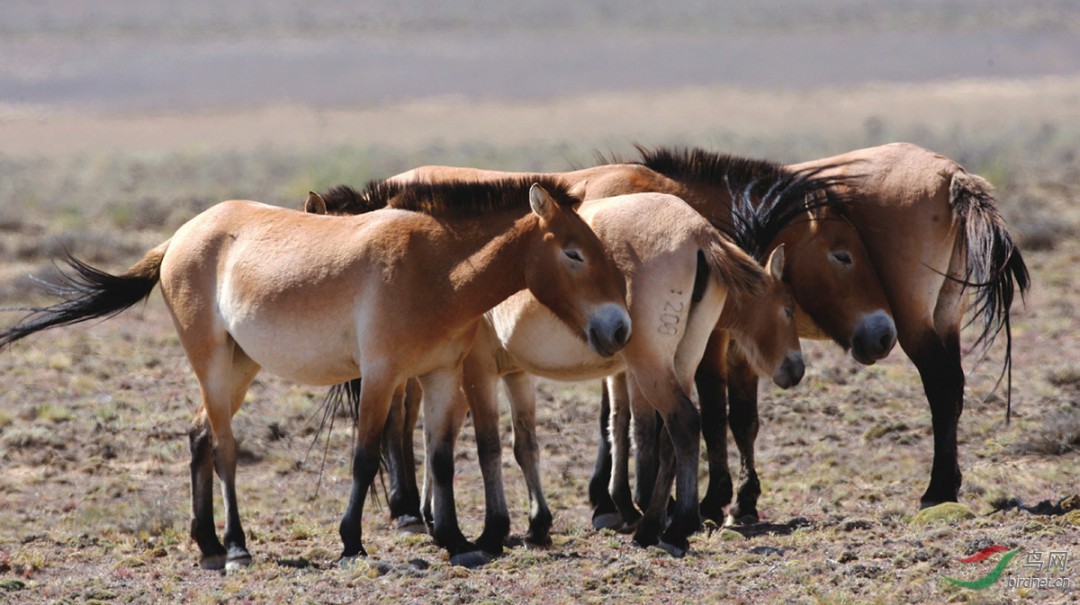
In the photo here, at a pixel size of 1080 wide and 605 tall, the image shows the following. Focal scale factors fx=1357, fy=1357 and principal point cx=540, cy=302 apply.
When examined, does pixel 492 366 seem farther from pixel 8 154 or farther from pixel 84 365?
pixel 8 154

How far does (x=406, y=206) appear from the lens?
24.7ft

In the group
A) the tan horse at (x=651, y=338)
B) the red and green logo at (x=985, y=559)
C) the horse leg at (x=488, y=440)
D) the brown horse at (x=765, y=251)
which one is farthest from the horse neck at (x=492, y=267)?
the red and green logo at (x=985, y=559)

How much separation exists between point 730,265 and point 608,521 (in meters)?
1.99

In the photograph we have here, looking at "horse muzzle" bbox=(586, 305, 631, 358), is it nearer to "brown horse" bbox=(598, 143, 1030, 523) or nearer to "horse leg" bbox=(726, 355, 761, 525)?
"brown horse" bbox=(598, 143, 1030, 523)

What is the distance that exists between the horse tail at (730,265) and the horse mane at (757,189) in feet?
2.93

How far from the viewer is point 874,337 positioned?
820 centimetres

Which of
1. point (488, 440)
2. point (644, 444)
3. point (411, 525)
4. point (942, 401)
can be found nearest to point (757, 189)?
point (942, 401)

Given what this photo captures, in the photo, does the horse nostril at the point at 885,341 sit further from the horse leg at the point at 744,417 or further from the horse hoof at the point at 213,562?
the horse hoof at the point at 213,562

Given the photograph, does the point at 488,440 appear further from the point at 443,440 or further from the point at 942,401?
the point at 942,401

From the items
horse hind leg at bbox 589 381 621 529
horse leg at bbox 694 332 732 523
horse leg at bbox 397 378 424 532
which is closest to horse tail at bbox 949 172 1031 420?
horse leg at bbox 694 332 732 523

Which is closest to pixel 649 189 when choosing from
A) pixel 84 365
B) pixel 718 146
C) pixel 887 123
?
pixel 84 365

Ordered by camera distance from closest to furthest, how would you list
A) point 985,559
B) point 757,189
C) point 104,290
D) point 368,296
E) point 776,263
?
1. point 985,559
2. point 368,296
3. point 776,263
4. point 104,290
5. point 757,189

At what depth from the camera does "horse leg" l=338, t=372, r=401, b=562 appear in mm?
7141

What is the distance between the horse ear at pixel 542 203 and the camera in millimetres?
6898
